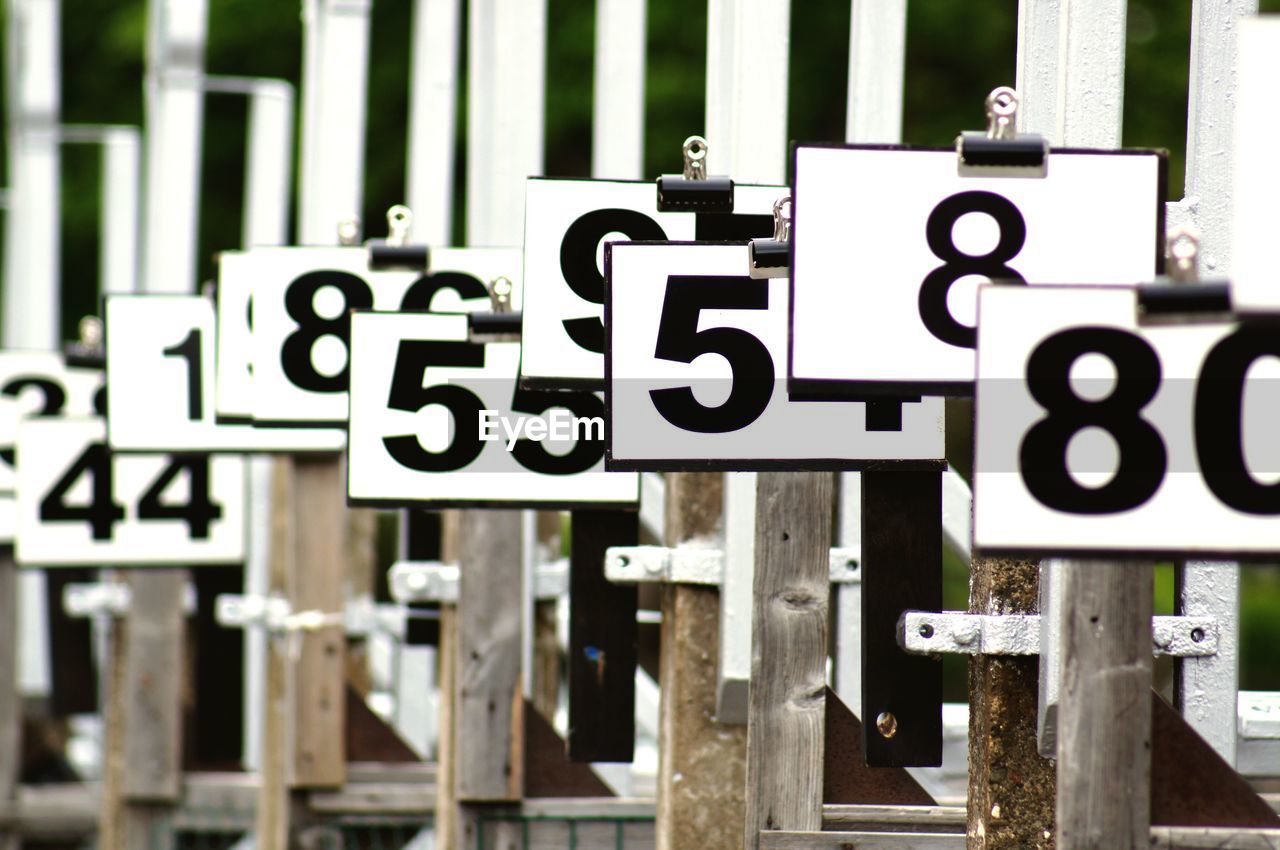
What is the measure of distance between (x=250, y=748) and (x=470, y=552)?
4521 mm

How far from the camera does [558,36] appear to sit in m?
18.2

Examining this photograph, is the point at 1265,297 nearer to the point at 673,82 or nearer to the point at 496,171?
the point at 496,171

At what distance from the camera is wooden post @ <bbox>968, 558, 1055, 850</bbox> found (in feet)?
13.6

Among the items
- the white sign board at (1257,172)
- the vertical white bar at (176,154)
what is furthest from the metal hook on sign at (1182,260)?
the vertical white bar at (176,154)

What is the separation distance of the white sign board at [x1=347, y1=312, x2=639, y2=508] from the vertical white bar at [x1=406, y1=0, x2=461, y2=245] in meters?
3.10

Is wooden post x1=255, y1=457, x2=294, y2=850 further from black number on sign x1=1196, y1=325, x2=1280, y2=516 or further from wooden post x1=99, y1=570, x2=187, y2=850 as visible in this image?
black number on sign x1=1196, y1=325, x2=1280, y2=516

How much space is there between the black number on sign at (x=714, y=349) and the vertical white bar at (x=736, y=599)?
3.41 feet

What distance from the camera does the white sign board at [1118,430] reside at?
334 cm

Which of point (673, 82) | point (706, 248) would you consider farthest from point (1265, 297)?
point (673, 82)

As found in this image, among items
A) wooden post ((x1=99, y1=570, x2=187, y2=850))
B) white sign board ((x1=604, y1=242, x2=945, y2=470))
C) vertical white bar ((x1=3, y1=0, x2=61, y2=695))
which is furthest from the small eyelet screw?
vertical white bar ((x1=3, y1=0, x2=61, y2=695))

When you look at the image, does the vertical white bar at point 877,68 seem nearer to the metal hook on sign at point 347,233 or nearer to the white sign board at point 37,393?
the metal hook on sign at point 347,233

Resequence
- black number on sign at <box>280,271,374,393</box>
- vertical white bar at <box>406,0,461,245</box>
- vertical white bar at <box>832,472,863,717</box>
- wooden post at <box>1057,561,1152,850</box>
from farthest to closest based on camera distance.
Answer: vertical white bar at <box>406,0,461,245</box>, black number on sign at <box>280,271,374,393</box>, vertical white bar at <box>832,472,863,717</box>, wooden post at <box>1057,561,1152,850</box>

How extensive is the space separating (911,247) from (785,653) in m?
1.22

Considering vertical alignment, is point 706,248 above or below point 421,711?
above
